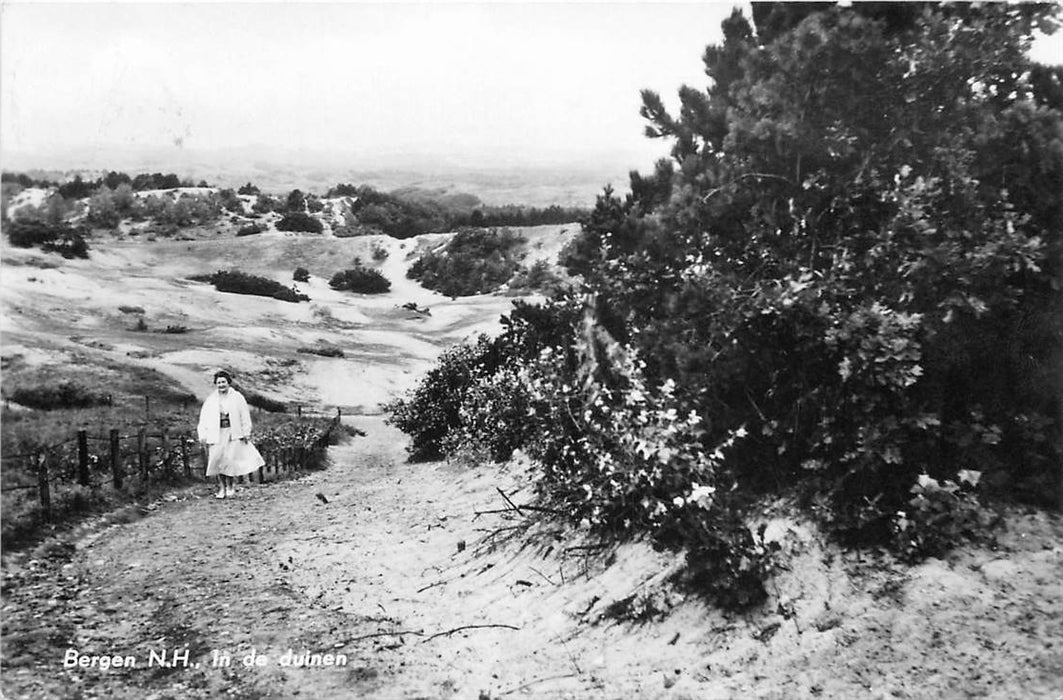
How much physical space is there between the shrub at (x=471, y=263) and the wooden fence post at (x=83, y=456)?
3966 millimetres

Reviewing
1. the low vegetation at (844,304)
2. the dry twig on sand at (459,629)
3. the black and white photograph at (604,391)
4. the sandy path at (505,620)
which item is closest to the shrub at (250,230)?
the black and white photograph at (604,391)

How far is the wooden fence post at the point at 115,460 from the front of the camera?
302 inches

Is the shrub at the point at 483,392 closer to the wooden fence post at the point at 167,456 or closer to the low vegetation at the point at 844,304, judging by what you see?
the low vegetation at the point at 844,304

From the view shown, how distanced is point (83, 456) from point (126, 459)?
3.96 feet

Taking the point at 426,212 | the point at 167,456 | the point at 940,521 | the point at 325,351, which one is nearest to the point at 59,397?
the point at 167,456

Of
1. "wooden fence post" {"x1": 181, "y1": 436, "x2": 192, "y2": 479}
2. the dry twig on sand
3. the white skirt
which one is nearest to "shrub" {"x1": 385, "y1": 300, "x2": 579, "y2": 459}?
the white skirt

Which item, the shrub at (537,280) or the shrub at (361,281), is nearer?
the shrub at (361,281)

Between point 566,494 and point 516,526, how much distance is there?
592mm

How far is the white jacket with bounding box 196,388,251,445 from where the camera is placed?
24.6 ft

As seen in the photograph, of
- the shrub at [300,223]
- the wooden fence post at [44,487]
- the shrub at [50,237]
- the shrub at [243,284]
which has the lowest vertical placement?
the wooden fence post at [44,487]

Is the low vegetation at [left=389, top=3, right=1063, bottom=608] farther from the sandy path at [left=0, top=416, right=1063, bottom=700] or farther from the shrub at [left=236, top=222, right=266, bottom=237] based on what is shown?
the shrub at [left=236, top=222, right=266, bottom=237]

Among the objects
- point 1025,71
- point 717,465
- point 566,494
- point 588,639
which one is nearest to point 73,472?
point 566,494

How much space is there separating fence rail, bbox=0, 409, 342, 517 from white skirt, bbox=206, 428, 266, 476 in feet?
Result: 0.76

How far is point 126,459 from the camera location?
845 cm
